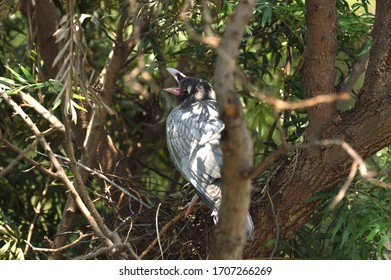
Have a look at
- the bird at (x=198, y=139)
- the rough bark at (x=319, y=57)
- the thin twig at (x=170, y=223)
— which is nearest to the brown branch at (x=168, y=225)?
the thin twig at (x=170, y=223)

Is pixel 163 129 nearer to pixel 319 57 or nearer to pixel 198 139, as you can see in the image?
pixel 198 139

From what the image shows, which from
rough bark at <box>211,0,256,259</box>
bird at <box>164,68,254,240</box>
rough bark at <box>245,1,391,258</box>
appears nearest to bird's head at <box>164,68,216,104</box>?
bird at <box>164,68,254,240</box>

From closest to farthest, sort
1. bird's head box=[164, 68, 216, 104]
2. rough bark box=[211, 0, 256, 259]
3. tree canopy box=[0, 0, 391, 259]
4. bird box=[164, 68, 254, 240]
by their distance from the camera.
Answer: rough bark box=[211, 0, 256, 259], tree canopy box=[0, 0, 391, 259], bird box=[164, 68, 254, 240], bird's head box=[164, 68, 216, 104]

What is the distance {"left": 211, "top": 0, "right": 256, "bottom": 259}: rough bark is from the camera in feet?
5.98

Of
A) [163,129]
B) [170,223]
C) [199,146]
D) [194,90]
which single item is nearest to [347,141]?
[199,146]

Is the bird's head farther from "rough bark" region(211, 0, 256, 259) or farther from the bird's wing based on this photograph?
"rough bark" region(211, 0, 256, 259)

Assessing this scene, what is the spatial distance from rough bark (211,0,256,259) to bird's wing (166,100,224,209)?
1.47m

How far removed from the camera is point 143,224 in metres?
3.93

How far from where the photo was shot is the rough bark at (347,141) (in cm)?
325

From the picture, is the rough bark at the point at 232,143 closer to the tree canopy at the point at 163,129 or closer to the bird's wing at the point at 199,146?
the tree canopy at the point at 163,129

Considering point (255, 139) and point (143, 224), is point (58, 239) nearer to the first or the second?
point (143, 224)

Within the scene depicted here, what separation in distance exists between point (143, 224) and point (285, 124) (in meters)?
0.90
